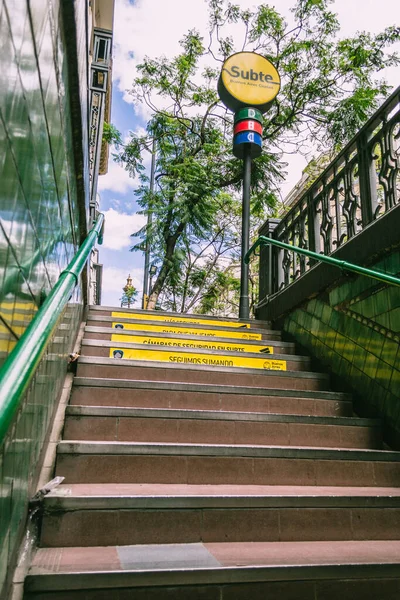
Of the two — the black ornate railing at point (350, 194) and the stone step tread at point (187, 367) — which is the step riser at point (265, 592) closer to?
the stone step tread at point (187, 367)

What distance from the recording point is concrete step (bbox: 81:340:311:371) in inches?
150

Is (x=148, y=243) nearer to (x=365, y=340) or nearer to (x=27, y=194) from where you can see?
(x=365, y=340)

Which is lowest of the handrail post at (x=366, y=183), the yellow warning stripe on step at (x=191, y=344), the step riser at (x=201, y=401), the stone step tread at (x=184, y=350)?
the step riser at (x=201, y=401)

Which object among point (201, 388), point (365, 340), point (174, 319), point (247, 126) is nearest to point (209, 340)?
point (174, 319)

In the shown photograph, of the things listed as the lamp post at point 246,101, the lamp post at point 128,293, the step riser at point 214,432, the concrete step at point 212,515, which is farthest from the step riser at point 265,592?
the lamp post at point 128,293

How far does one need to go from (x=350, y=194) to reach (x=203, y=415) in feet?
8.83

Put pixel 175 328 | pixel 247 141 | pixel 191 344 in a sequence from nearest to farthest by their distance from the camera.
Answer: pixel 191 344, pixel 175 328, pixel 247 141

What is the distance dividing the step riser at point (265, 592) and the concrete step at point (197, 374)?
1873 mm

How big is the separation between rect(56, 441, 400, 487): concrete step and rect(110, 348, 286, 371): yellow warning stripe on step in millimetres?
1337

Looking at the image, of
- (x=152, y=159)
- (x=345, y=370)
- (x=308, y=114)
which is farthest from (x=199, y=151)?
(x=345, y=370)

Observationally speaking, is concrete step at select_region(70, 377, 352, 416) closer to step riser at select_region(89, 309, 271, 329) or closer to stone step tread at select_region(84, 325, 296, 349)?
stone step tread at select_region(84, 325, 296, 349)

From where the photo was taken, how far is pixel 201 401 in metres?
3.15

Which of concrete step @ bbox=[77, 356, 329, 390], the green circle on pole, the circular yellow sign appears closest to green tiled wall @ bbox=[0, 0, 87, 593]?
concrete step @ bbox=[77, 356, 329, 390]

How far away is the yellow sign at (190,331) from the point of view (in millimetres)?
4621
